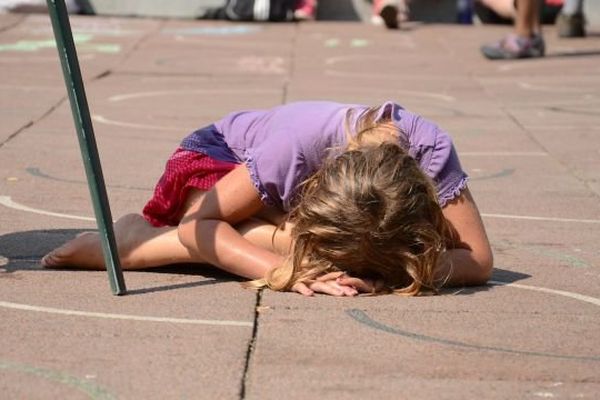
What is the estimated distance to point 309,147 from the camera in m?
3.99

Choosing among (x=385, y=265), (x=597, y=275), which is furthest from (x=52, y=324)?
(x=597, y=275)

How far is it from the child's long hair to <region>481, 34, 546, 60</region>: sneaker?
7293 millimetres

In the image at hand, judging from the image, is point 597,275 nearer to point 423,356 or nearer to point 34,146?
point 423,356

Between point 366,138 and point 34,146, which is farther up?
point 366,138

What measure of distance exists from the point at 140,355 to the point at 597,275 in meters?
1.80

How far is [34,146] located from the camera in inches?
263

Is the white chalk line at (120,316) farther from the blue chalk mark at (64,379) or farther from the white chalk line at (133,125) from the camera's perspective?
the white chalk line at (133,125)

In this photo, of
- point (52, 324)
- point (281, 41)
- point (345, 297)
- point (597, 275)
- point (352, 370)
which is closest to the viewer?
point (352, 370)

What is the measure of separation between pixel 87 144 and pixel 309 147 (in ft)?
2.24

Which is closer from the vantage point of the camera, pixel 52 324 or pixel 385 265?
pixel 52 324

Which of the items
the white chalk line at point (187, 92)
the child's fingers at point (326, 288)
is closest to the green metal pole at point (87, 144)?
the child's fingers at point (326, 288)

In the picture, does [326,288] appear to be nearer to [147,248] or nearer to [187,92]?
[147,248]

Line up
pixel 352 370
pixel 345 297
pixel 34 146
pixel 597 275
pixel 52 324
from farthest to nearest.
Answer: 1. pixel 34 146
2. pixel 597 275
3. pixel 345 297
4. pixel 52 324
5. pixel 352 370

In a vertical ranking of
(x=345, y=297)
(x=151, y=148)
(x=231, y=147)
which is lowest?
(x=151, y=148)
